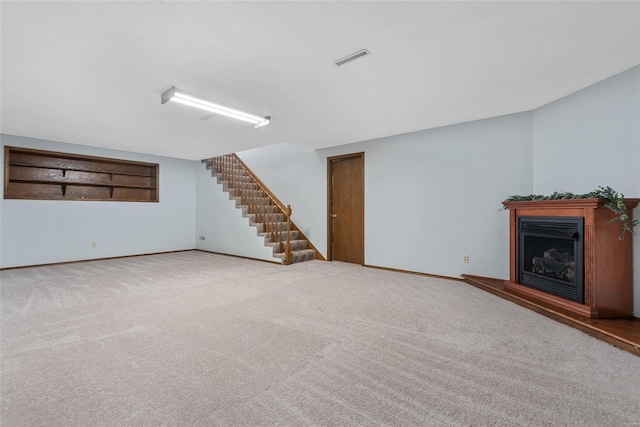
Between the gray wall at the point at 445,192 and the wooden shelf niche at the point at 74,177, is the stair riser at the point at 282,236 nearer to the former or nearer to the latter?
the gray wall at the point at 445,192

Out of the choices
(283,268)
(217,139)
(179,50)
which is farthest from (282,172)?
(179,50)

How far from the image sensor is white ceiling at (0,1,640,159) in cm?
192

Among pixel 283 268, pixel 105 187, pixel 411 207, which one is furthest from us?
pixel 105 187

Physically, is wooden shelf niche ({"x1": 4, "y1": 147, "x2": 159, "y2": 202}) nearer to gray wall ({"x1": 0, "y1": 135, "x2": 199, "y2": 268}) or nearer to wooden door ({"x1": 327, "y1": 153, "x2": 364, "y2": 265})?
gray wall ({"x1": 0, "y1": 135, "x2": 199, "y2": 268})

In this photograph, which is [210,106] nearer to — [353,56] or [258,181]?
[353,56]

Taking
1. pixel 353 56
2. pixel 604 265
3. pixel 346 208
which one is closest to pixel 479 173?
pixel 604 265

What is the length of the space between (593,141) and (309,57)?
10.1ft

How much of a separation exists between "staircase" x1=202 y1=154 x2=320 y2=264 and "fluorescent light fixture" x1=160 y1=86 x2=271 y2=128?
83.3 inches

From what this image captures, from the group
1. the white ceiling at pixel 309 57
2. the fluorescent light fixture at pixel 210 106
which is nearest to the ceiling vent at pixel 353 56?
the white ceiling at pixel 309 57

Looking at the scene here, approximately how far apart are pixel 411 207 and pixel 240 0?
3.83 meters

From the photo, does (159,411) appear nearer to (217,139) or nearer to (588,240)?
(588,240)

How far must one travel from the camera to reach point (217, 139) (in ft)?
17.5

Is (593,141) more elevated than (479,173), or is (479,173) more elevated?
(593,141)

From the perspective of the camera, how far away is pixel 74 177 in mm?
6102
